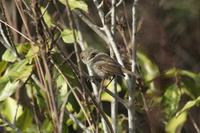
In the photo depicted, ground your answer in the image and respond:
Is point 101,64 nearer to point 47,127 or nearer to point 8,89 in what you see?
point 47,127

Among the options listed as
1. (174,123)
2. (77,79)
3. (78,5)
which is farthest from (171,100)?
(78,5)

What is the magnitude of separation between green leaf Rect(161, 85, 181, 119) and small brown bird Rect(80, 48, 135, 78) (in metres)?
0.28

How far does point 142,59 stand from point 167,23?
5.06m

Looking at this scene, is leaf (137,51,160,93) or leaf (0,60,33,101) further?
leaf (137,51,160,93)

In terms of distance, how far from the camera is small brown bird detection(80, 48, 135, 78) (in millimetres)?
2661

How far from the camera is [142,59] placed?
3.04 meters

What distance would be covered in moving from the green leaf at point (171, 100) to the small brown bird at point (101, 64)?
283 millimetres

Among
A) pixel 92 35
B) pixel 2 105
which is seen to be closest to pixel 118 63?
pixel 2 105

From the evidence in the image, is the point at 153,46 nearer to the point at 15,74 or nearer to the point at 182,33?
the point at 182,33

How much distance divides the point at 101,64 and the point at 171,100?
355 mm

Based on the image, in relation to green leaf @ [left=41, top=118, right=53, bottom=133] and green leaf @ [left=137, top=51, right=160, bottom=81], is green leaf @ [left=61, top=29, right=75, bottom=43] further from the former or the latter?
green leaf @ [left=137, top=51, right=160, bottom=81]

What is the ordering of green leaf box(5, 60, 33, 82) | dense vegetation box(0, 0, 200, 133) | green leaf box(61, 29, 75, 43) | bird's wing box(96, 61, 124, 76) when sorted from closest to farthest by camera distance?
dense vegetation box(0, 0, 200, 133) → green leaf box(5, 60, 33, 82) → green leaf box(61, 29, 75, 43) → bird's wing box(96, 61, 124, 76)

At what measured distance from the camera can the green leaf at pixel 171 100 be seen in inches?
111

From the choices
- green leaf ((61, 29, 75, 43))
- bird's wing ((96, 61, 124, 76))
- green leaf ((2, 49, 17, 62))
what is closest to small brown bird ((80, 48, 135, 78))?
bird's wing ((96, 61, 124, 76))
